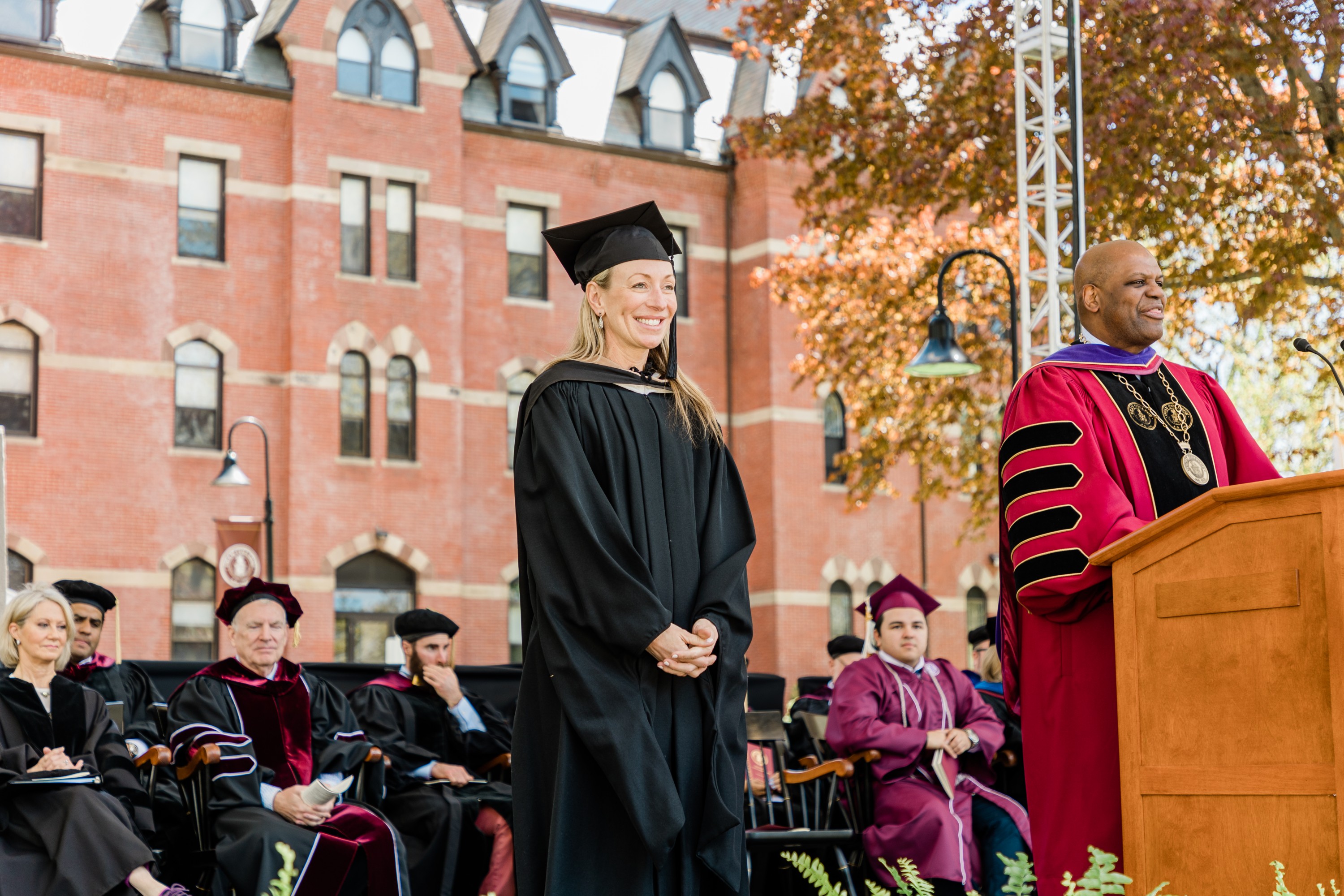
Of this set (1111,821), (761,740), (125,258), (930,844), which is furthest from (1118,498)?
(125,258)

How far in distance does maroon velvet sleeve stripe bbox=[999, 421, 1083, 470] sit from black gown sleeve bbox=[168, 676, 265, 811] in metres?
4.41

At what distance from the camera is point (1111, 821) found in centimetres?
402

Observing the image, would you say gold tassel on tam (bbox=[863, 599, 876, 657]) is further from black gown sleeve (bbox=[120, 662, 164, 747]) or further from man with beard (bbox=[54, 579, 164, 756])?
black gown sleeve (bbox=[120, 662, 164, 747])

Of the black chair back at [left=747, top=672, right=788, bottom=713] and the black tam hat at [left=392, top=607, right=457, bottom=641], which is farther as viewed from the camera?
the black chair back at [left=747, top=672, right=788, bottom=713]

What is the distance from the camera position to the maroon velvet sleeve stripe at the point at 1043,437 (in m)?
4.23

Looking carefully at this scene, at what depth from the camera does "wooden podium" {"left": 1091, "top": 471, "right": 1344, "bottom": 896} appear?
3344 mm

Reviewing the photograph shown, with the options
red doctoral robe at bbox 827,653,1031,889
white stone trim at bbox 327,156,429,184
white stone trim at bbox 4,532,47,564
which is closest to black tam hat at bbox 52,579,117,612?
red doctoral robe at bbox 827,653,1031,889

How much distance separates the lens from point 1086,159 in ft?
49.5

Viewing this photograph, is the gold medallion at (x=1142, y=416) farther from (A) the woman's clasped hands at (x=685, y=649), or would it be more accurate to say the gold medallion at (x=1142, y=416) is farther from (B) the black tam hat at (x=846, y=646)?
(B) the black tam hat at (x=846, y=646)

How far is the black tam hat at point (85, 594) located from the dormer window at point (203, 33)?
17.8m

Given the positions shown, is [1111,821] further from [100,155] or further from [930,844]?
[100,155]

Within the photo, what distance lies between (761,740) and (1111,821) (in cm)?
577

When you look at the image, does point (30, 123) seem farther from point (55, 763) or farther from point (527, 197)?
point (55, 763)

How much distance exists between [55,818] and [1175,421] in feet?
16.2
